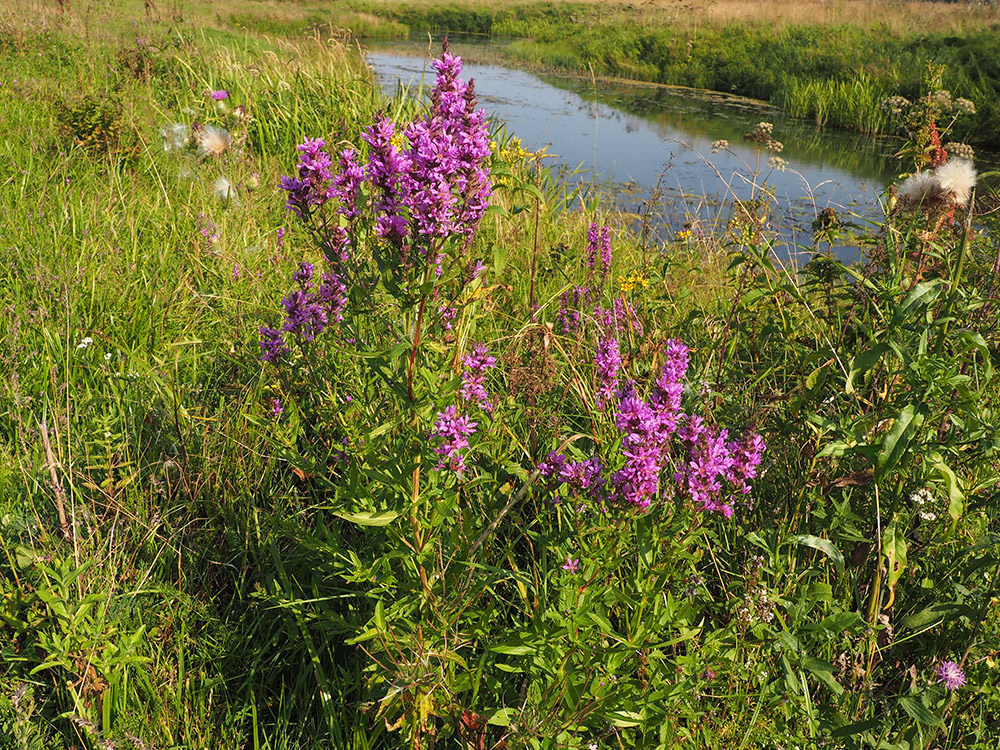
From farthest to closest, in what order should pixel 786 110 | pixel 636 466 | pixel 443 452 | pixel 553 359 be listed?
pixel 786 110, pixel 553 359, pixel 443 452, pixel 636 466

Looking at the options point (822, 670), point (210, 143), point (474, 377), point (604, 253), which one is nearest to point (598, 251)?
point (604, 253)

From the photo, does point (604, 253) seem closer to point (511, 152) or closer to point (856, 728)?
point (856, 728)

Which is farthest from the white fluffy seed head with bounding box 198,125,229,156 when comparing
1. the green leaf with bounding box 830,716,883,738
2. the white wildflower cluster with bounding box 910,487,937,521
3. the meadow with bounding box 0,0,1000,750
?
the green leaf with bounding box 830,716,883,738

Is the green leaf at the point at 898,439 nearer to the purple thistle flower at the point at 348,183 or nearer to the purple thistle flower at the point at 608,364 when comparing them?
the purple thistle flower at the point at 608,364

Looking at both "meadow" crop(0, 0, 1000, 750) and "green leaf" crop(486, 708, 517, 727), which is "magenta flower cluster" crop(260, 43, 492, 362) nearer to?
"meadow" crop(0, 0, 1000, 750)

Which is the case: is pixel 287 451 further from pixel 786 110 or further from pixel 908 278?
pixel 786 110

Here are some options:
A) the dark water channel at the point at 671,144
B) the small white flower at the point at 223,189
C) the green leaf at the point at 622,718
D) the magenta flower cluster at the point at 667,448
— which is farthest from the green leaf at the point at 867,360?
the dark water channel at the point at 671,144

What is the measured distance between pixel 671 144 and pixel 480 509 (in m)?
Answer: 10.9

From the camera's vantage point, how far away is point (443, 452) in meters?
1.53

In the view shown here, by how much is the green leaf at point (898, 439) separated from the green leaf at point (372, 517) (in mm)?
993

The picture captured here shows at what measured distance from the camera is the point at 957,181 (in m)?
2.09

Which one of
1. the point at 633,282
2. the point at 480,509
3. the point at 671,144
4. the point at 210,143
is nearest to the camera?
the point at 480,509

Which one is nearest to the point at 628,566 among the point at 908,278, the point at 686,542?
the point at 686,542

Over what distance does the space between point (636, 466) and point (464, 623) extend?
58 centimetres
